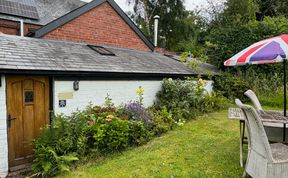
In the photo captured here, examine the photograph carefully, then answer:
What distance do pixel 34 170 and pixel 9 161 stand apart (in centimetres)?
84

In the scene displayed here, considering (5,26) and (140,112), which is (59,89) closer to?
(140,112)

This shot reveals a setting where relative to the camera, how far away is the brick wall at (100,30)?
11323 mm

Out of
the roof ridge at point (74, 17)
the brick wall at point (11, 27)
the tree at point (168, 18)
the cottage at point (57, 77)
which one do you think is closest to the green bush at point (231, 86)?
the cottage at point (57, 77)

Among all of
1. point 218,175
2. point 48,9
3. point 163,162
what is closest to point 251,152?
point 218,175

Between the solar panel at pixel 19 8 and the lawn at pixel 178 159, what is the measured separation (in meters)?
12.4

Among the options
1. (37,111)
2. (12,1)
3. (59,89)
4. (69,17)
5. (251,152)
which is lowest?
(251,152)

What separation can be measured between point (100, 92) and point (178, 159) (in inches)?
146

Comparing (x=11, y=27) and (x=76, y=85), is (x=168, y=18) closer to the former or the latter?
(x=11, y=27)

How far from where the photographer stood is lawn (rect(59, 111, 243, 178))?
5.01m

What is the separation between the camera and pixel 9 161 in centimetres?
596

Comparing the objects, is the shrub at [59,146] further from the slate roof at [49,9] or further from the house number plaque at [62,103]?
the slate roof at [49,9]

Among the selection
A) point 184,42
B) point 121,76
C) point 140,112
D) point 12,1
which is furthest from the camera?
point 184,42

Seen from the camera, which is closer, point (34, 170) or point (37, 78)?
point (34, 170)

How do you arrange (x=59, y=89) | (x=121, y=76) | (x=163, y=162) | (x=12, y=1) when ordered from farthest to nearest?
(x=12, y=1), (x=121, y=76), (x=59, y=89), (x=163, y=162)
